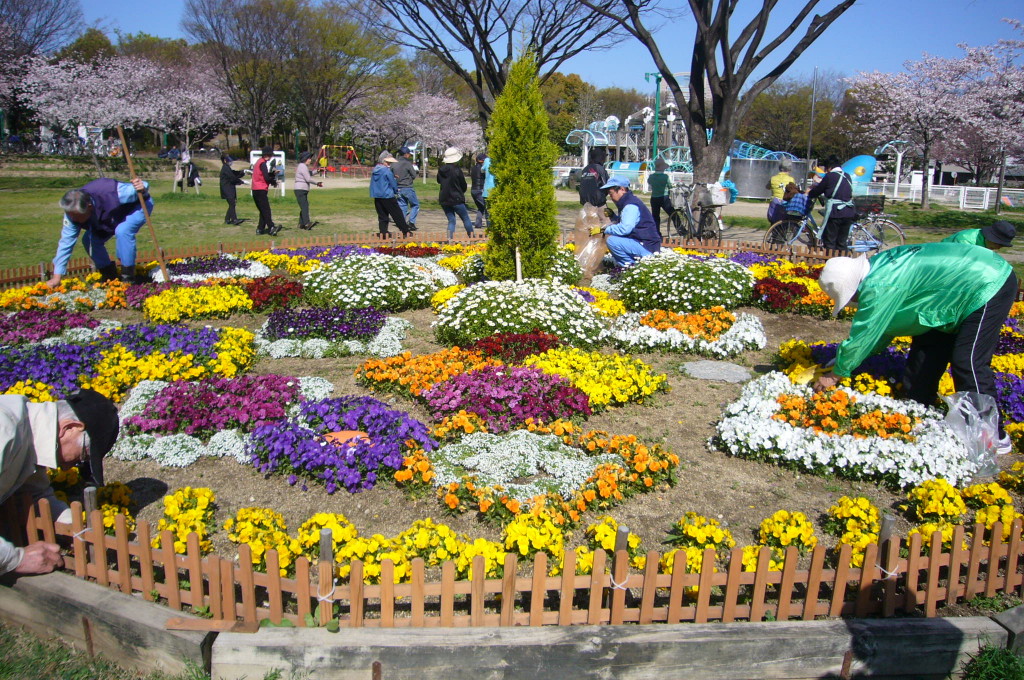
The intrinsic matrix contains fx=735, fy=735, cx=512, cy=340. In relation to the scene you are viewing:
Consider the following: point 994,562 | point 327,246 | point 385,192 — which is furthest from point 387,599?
point 385,192

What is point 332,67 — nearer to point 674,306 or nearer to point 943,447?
point 674,306

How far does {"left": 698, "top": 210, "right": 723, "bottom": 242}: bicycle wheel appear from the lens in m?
14.4

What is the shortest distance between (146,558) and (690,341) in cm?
556

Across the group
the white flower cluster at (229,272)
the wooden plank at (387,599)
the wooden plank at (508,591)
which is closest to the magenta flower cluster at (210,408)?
the wooden plank at (387,599)

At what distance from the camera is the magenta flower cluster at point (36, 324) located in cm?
696

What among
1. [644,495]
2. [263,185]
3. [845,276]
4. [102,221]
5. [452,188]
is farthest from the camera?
[263,185]

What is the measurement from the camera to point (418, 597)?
120 inches

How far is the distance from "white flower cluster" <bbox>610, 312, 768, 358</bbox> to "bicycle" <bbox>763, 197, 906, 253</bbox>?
5555 mm

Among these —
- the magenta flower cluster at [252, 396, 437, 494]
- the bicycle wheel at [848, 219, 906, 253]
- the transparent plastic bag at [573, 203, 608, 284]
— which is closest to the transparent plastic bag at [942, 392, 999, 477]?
the magenta flower cluster at [252, 396, 437, 494]

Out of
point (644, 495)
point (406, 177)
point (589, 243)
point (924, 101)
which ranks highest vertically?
point (924, 101)

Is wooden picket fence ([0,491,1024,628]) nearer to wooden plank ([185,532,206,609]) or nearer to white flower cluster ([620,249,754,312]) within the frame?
wooden plank ([185,532,206,609])

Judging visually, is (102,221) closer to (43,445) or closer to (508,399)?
(508,399)

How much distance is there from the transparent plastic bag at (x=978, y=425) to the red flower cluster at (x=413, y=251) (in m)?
8.66

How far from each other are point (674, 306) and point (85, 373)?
19.8ft
